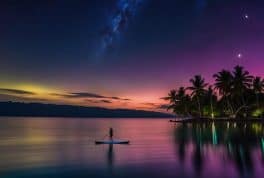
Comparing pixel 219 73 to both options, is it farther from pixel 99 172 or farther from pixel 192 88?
pixel 99 172

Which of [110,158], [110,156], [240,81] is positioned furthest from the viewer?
[240,81]

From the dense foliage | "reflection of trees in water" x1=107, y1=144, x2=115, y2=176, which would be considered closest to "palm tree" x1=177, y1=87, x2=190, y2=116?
the dense foliage

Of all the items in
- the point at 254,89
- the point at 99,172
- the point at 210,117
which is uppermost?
the point at 254,89

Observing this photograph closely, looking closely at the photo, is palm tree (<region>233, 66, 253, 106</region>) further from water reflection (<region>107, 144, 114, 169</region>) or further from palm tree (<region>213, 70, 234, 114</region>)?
water reflection (<region>107, 144, 114, 169</region>)

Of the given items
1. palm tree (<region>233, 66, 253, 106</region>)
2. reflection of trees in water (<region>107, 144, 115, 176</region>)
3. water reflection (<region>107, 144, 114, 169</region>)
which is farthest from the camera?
palm tree (<region>233, 66, 253, 106</region>)

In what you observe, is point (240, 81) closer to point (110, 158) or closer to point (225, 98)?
point (225, 98)

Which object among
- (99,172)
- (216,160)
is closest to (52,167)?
(99,172)

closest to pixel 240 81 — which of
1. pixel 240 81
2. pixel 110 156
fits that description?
pixel 240 81

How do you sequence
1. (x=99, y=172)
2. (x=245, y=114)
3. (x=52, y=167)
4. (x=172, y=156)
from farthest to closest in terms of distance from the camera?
(x=245, y=114) → (x=172, y=156) → (x=52, y=167) → (x=99, y=172)

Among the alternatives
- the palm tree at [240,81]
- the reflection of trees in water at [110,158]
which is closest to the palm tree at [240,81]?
the palm tree at [240,81]

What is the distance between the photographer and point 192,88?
320 feet

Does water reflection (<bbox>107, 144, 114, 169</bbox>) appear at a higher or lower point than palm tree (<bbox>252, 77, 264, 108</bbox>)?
lower

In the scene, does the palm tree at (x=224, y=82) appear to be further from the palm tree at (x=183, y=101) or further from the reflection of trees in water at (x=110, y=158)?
the reflection of trees in water at (x=110, y=158)

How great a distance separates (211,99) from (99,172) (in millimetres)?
81945
